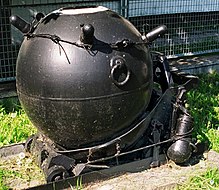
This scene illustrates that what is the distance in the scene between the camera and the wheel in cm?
397

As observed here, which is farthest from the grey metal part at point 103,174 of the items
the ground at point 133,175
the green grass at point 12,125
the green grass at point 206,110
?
the green grass at point 12,125

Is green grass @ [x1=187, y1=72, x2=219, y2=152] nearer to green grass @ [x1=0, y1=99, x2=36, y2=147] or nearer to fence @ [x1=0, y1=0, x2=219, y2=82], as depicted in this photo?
fence @ [x1=0, y1=0, x2=219, y2=82]

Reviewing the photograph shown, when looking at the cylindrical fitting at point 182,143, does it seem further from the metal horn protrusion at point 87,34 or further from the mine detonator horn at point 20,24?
the mine detonator horn at point 20,24

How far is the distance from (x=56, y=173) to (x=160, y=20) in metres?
5.49

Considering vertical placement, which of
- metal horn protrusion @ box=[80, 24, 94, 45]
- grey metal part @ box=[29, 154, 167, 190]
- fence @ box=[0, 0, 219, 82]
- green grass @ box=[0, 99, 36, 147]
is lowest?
green grass @ box=[0, 99, 36, 147]

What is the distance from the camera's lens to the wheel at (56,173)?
397cm

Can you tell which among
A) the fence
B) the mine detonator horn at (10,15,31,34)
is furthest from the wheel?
the fence

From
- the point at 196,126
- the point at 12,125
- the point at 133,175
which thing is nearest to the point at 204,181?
the point at 133,175

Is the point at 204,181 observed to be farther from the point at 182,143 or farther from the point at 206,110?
the point at 206,110

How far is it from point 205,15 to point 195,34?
0.52 m

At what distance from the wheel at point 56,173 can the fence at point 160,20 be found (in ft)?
10.6

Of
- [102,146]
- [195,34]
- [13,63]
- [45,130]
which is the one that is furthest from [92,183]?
[195,34]

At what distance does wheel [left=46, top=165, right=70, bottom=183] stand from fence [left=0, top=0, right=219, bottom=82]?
3224 millimetres

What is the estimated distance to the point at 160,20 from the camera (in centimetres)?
883
